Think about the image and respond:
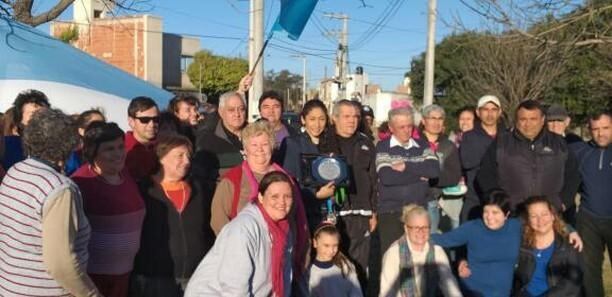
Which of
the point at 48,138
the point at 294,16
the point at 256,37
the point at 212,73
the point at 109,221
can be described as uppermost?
the point at 212,73

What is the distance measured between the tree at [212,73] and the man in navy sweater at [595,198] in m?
39.7

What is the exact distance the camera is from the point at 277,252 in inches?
131

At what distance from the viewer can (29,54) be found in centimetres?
955

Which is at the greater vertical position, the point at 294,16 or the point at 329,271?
the point at 294,16

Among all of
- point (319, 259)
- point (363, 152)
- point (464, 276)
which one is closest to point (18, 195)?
point (319, 259)

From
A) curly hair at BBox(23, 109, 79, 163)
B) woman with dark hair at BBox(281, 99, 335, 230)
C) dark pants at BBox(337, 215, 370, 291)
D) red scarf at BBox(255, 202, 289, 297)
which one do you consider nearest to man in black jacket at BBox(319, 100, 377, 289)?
dark pants at BBox(337, 215, 370, 291)

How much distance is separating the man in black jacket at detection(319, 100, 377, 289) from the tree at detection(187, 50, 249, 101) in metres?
39.7

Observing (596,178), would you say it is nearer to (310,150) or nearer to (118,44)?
(310,150)

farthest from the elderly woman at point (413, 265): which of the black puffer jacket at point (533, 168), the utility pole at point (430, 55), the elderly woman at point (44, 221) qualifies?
the utility pole at point (430, 55)

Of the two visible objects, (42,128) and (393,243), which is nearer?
(42,128)

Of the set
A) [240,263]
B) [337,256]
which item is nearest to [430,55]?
[337,256]

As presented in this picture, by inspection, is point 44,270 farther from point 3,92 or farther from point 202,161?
point 3,92

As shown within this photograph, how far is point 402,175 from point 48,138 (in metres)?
3.16

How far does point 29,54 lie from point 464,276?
752cm
